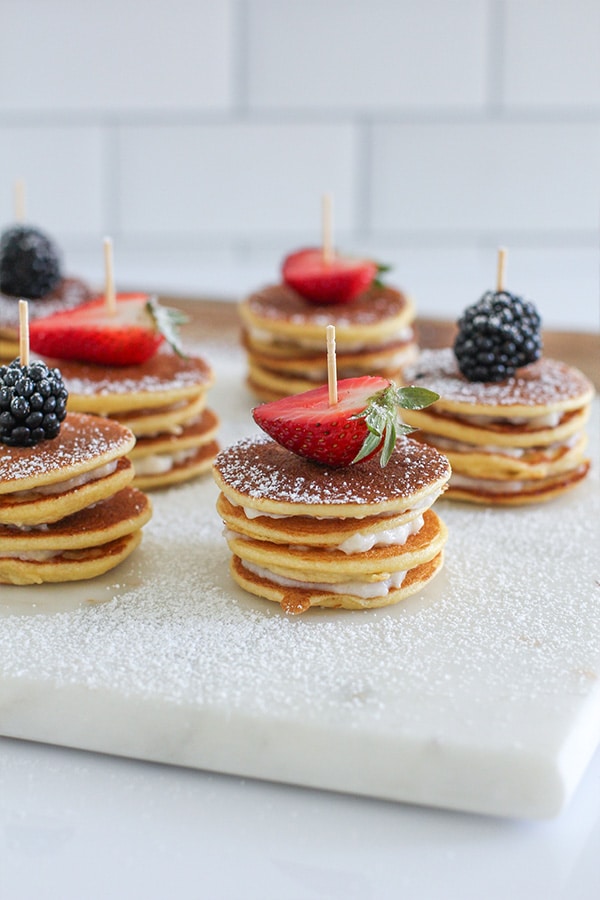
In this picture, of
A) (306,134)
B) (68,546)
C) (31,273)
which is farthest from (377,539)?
(306,134)

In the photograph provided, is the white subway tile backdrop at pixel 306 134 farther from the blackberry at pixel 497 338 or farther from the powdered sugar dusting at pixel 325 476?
the powdered sugar dusting at pixel 325 476

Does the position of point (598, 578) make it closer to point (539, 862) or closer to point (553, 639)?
point (553, 639)

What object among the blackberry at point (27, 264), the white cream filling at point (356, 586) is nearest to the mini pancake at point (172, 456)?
the white cream filling at point (356, 586)

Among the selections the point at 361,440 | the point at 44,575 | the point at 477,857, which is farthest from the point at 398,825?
the point at 44,575

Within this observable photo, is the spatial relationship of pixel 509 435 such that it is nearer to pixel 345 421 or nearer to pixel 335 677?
pixel 345 421

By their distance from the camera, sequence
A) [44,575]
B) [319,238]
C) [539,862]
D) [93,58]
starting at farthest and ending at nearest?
[319,238] → [93,58] → [44,575] → [539,862]

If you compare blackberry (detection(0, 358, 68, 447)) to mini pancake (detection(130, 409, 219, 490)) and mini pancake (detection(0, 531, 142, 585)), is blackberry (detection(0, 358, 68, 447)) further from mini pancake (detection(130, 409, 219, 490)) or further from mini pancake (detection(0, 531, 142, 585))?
mini pancake (detection(130, 409, 219, 490))

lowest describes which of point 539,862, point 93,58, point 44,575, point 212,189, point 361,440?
point 539,862
